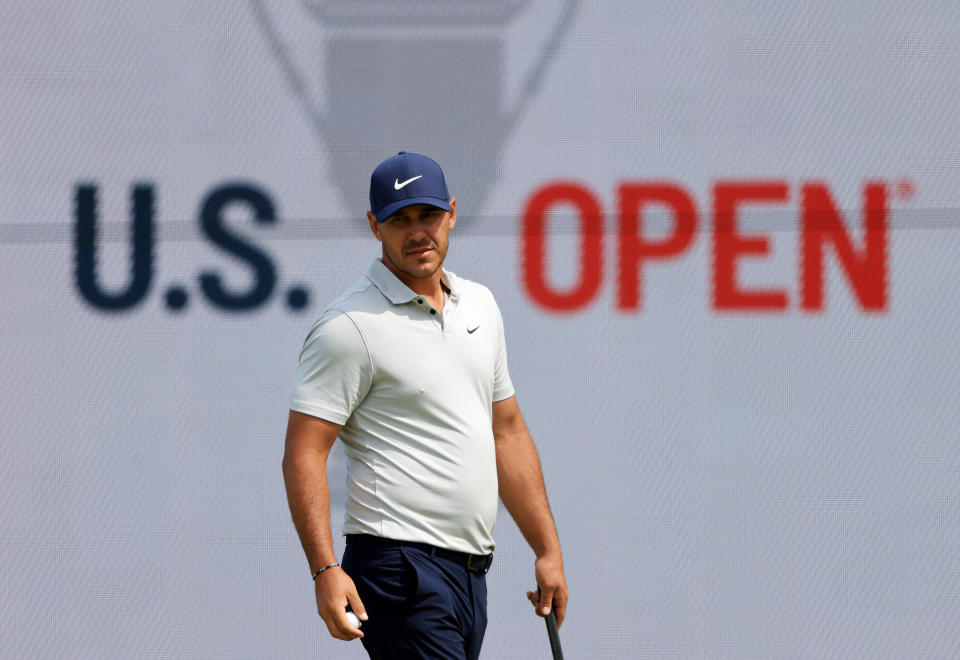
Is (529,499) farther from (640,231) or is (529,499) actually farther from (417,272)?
(640,231)

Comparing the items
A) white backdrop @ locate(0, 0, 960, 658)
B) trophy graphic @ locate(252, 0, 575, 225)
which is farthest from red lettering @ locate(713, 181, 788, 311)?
trophy graphic @ locate(252, 0, 575, 225)

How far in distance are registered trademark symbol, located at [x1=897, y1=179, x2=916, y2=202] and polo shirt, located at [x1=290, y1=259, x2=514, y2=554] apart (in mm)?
1765

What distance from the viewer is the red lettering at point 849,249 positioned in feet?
11.5

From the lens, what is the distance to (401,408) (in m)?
2.26

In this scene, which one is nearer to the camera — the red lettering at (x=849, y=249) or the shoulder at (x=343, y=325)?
the shoulder at (x=343, y=325)

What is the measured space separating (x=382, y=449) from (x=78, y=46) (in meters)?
2.01

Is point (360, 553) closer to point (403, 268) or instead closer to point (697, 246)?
point (403, 268)

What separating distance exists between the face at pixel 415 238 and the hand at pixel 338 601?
594mm

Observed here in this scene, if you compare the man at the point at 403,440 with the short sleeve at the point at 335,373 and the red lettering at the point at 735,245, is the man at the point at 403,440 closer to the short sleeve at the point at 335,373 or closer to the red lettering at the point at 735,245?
the short sleeve at the point at 335,373

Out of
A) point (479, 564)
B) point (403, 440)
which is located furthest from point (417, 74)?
point (479, 564)

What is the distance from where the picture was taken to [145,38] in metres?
3.59

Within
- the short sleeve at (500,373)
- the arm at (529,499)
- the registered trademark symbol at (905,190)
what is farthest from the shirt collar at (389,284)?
the registered trademark symbol at (905,190)

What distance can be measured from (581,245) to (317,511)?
5.22 ft

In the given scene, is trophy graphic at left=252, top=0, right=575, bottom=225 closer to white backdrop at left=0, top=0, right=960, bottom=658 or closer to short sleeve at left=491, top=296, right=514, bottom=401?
white backdrop at left=0, top=0, right=960, bottom=658
